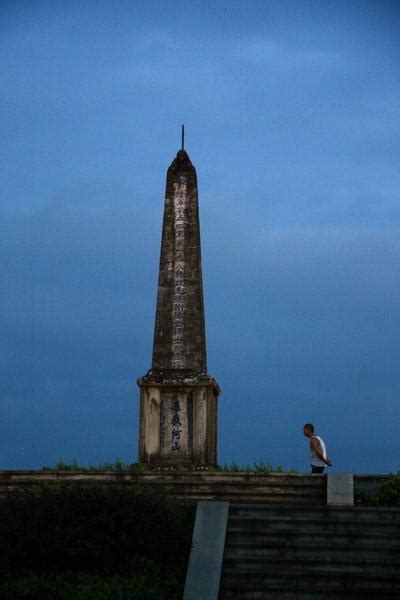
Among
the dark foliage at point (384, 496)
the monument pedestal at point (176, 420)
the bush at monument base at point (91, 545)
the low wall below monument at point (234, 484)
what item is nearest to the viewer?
the bush at monument base at point (91, 545)

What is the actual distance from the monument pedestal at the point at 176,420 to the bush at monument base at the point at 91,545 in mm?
5819

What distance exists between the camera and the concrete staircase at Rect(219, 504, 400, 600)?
13.4 meters

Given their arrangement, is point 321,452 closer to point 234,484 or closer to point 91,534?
point 234,484

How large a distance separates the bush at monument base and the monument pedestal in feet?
19.1

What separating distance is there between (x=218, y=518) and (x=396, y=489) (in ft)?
10.2

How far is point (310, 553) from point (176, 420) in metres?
7.02

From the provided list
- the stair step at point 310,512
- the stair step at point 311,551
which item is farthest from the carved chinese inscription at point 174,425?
the stair step at point 311,551

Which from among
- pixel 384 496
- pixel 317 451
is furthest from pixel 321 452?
pixel 384 496

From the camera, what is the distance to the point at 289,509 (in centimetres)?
1566

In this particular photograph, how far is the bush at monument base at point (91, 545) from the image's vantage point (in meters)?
13.6

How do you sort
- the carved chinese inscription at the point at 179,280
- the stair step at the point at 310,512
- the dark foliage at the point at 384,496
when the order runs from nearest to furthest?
1. the stair step at the point at 310,512
2. the dark foliage at the point at 384,496
3. the carved chinese inscription at the point at 179,280

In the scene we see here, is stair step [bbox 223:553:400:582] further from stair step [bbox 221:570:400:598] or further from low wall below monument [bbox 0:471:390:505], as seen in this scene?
low wall below monument [bbox 0:471:390:505]

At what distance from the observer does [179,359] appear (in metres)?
21.3

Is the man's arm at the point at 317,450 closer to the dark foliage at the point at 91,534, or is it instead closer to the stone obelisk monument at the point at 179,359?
the stone obelisk monument at the point at 179,359
